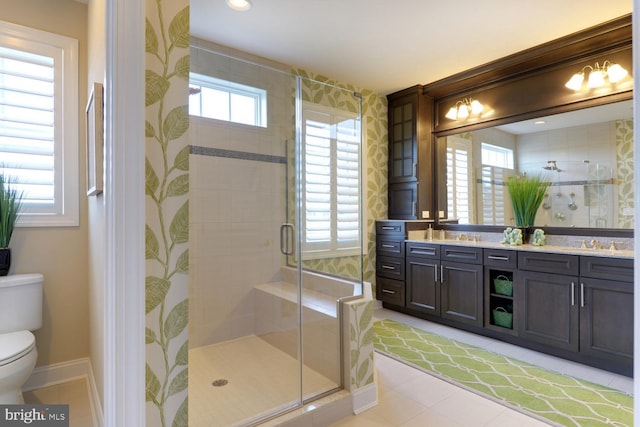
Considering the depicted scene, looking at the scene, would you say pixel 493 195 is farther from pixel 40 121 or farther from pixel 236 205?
pixel 40 121

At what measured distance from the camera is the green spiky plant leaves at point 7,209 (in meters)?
2.02

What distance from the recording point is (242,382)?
2168mm

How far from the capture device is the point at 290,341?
241cm

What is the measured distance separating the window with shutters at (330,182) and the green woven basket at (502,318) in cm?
149

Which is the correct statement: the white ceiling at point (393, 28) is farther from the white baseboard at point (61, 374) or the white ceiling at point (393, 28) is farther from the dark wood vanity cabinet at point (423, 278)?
the white baseboard at point (61, 374)

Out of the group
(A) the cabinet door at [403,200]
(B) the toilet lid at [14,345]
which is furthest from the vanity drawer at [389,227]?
(B) the toilet lid at [14,345]

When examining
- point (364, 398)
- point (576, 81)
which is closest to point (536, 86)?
point (576, 81)

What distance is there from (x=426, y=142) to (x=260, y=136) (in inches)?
80.5

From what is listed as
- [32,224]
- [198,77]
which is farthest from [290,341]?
[198,77]

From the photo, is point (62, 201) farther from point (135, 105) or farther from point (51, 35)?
point (135, 105)

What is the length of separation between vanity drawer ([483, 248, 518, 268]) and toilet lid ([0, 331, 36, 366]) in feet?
11.1

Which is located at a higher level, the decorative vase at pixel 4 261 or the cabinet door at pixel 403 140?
the cabinet door at pixel 403 140

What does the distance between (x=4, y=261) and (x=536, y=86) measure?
4.33m

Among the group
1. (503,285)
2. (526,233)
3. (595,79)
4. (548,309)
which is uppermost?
(595,79)
